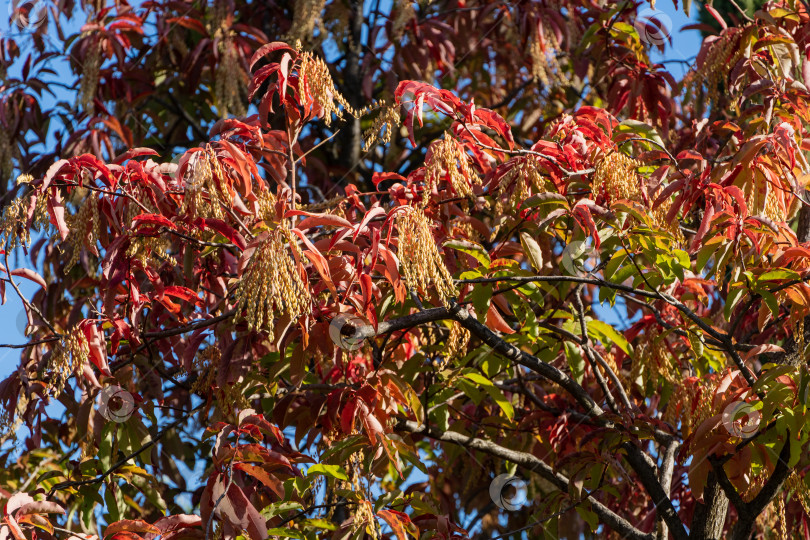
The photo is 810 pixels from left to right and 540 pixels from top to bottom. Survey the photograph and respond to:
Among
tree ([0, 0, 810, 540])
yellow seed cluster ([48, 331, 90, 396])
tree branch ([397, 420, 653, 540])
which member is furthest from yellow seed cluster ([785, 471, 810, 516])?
yellow seed cluster ([48, 331, 90, 396])

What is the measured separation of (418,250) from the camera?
151cm

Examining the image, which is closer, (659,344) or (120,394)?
(120,394)

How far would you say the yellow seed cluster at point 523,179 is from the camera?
1847 millimetres

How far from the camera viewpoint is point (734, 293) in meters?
1.81

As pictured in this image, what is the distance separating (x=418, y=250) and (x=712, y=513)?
3.80 ft

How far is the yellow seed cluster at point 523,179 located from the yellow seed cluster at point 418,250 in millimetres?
351

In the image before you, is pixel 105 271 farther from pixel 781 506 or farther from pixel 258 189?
pixel 781 506

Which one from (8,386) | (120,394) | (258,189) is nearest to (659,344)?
(258,189)

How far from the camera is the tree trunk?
2.16m

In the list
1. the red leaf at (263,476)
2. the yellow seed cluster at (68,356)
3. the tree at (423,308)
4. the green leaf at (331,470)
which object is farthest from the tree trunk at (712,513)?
the yellow seed cluster at (68,356)

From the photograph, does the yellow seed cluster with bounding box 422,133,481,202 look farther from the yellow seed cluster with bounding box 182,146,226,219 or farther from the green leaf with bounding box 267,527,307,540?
the green leaf with bounding box 267,527,307,540

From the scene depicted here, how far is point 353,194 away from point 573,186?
1.67ft

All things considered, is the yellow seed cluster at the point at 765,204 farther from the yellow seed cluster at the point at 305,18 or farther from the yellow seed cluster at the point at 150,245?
the yellow seed cluster at the point at 305,18

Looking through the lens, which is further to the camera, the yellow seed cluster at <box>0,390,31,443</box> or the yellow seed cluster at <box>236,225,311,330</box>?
the yellow seed cluster at <box>0,390,31,443</box>
